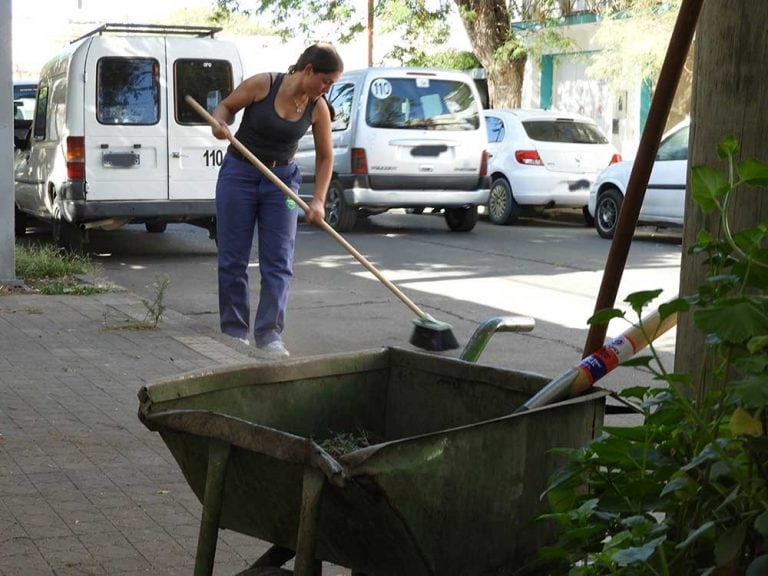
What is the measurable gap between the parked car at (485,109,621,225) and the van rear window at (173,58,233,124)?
5917 millimetres

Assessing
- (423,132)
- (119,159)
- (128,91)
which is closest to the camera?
(119,159)

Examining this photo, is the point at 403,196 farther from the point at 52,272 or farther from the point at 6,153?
the point at 6,153

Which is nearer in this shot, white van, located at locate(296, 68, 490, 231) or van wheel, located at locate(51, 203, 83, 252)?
van wheel, located at locate(51, 203, 83, 252)

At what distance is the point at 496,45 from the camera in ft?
89.3

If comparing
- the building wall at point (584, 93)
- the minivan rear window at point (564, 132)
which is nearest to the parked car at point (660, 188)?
the minivan rear window at point (564, 132)

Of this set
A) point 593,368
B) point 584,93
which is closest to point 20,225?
point 593,368

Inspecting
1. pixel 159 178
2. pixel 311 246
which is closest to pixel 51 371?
pixel 159 178

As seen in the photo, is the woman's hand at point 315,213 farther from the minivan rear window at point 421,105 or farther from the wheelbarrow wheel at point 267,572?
the minivan rear window at point 421,105

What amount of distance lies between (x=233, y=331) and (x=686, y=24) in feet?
19.8

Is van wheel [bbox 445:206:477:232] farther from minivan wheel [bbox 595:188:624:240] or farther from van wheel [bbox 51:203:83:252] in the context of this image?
van wheel [bbox 51:203:83:252]

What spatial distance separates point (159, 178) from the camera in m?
14.3

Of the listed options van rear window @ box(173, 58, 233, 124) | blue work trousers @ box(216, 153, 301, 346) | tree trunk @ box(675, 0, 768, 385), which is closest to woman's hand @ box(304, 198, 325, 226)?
blue work trousers @ box(216, 153, 301, 346)

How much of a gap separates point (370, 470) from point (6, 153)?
371 inches

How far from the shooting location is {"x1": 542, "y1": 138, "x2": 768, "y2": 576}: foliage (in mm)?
2432
